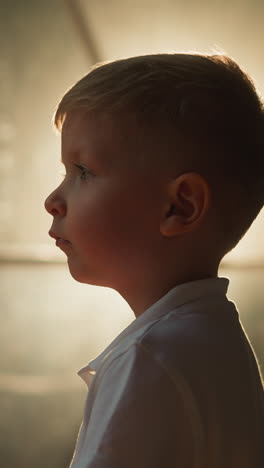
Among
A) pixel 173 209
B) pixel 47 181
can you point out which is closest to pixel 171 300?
pixel 173 209

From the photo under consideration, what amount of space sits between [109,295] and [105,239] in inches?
10.8

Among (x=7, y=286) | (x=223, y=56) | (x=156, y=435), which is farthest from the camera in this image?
(x=7, y=286)

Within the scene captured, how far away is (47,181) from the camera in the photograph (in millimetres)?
749

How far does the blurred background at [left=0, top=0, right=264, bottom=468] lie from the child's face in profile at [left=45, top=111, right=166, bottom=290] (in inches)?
10.0

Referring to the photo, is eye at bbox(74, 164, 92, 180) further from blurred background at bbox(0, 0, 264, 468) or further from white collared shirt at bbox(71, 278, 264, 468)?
blurred background at bbox(0, 0, 264, 468)

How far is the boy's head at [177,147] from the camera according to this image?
1.54ft

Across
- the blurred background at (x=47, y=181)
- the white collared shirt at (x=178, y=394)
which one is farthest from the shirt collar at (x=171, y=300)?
the blurred background at (x=47, y=181)

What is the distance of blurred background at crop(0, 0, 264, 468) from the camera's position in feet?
2.47

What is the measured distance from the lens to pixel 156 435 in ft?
1.34

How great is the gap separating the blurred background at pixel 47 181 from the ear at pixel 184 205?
287 mm

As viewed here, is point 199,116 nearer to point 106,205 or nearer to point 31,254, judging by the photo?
point 106,205

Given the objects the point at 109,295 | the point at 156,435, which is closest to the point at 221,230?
the point at 156,435

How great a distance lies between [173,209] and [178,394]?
11 cm

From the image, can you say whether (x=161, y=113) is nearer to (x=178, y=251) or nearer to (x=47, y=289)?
(x=178, y=251)
